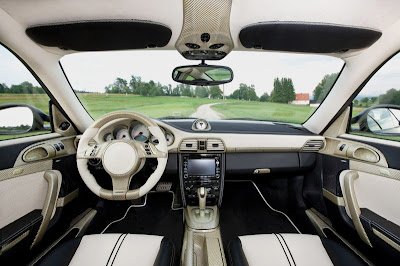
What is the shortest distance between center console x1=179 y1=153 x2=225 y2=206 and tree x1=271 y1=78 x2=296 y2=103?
97cm

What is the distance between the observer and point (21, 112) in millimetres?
2139

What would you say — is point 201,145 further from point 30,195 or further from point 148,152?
point 30,195

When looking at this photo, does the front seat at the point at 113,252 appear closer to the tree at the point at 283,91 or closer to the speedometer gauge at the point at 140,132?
the speedometer gauge at the point at 140,132

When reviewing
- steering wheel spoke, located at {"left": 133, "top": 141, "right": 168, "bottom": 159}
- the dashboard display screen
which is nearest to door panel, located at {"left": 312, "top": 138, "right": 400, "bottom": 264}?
the dashboard display screen

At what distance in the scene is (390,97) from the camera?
2.03 m

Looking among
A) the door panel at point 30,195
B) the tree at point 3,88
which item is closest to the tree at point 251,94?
the door panel at point 30,195

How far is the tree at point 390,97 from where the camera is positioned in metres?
1.98

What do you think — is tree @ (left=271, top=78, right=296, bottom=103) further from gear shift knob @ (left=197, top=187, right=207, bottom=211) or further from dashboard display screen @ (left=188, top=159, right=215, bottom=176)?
gear shift knob @ (left=197, top=187, right=207, bottom=211)

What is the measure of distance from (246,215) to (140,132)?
6.09 feet

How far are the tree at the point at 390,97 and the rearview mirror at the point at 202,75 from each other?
150 cm

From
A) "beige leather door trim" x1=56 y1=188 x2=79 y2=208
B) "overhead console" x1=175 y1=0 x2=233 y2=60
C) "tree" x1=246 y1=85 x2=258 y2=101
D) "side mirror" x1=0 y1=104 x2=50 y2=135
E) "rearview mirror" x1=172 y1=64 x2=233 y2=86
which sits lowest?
"beige leather door trim" x1=56 y1=188 x2=79 y2=208

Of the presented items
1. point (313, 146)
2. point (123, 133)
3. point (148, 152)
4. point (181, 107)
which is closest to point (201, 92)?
point (181, 107)

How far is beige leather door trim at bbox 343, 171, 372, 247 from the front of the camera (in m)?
1.90

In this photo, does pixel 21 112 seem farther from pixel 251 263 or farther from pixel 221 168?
pixel 251 263
